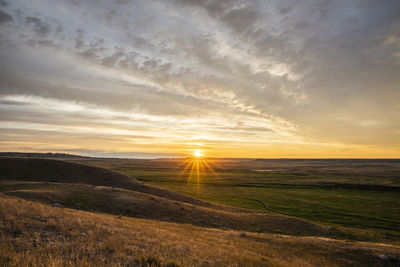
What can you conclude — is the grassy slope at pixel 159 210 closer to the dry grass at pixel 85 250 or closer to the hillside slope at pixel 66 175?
the hillside slope at pixel 66 175

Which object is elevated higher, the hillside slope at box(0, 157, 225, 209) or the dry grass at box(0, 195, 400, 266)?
the dry grass at box(0, 195, 400, 266)

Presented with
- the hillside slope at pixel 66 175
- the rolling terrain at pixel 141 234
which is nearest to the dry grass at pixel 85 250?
the rolling terrain at pixel 141 234

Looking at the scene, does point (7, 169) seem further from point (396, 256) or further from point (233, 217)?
point (396, 256)

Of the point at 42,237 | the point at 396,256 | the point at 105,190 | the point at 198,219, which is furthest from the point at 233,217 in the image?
the point at 42,237

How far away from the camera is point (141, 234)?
14.7 meters

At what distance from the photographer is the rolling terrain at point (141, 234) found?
8742mm

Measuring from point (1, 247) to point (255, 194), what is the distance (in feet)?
254

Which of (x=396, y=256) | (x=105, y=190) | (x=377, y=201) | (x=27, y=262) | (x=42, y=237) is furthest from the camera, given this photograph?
(x=377, y=201)

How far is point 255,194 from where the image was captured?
77125 mm

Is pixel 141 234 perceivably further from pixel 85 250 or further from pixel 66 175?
pixel 66 175

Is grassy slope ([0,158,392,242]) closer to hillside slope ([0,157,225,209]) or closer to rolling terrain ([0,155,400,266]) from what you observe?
rolling terrain ([0,155,400,266])

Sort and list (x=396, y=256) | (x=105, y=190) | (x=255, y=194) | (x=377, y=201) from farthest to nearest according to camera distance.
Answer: (x=255, y=194), (x=377, y=201), (x=105, y=190), (x=396, y=256)

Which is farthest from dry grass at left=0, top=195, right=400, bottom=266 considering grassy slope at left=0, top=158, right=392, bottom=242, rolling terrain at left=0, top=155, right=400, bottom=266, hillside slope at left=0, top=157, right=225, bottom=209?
hillside slope at left=0, top=157, right=225, bottom=209

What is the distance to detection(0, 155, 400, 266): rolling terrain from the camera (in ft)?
28.7
